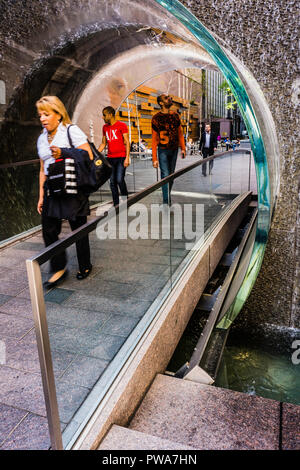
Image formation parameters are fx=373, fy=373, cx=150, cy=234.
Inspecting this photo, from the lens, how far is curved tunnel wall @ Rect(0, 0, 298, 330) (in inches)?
212

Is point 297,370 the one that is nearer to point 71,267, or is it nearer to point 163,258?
point 163,258

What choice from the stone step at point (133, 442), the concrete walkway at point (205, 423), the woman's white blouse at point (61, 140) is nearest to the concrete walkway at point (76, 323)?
the stone step at point (133, 442)

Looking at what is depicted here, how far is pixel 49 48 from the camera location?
5824mm

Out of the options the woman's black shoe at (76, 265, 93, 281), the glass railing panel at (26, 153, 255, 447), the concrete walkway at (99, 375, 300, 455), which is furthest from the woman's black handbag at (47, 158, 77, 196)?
the concrete walkway at (99, 375, 300, 455)

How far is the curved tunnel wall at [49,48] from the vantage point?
17.7 ft

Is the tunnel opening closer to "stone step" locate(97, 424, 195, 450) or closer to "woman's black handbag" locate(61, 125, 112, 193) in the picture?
"woman's black handbag" locate(61, 125, 112, 193)

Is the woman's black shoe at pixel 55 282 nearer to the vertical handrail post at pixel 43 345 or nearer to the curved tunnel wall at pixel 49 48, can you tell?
the vertical handrail post at pixel 43 345

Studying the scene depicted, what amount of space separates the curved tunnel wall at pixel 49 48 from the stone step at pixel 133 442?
4.52 m

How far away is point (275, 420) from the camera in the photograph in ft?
7.54

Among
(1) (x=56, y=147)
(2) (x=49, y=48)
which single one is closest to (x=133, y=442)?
(1) (x=56, y=147)

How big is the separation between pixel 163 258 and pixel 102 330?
125 centimetres

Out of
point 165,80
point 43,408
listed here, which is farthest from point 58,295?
point 165,80

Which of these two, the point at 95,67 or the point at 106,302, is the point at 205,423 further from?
the point at 95,67

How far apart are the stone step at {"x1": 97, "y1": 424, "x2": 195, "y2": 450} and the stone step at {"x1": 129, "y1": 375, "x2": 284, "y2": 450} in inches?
6.3
